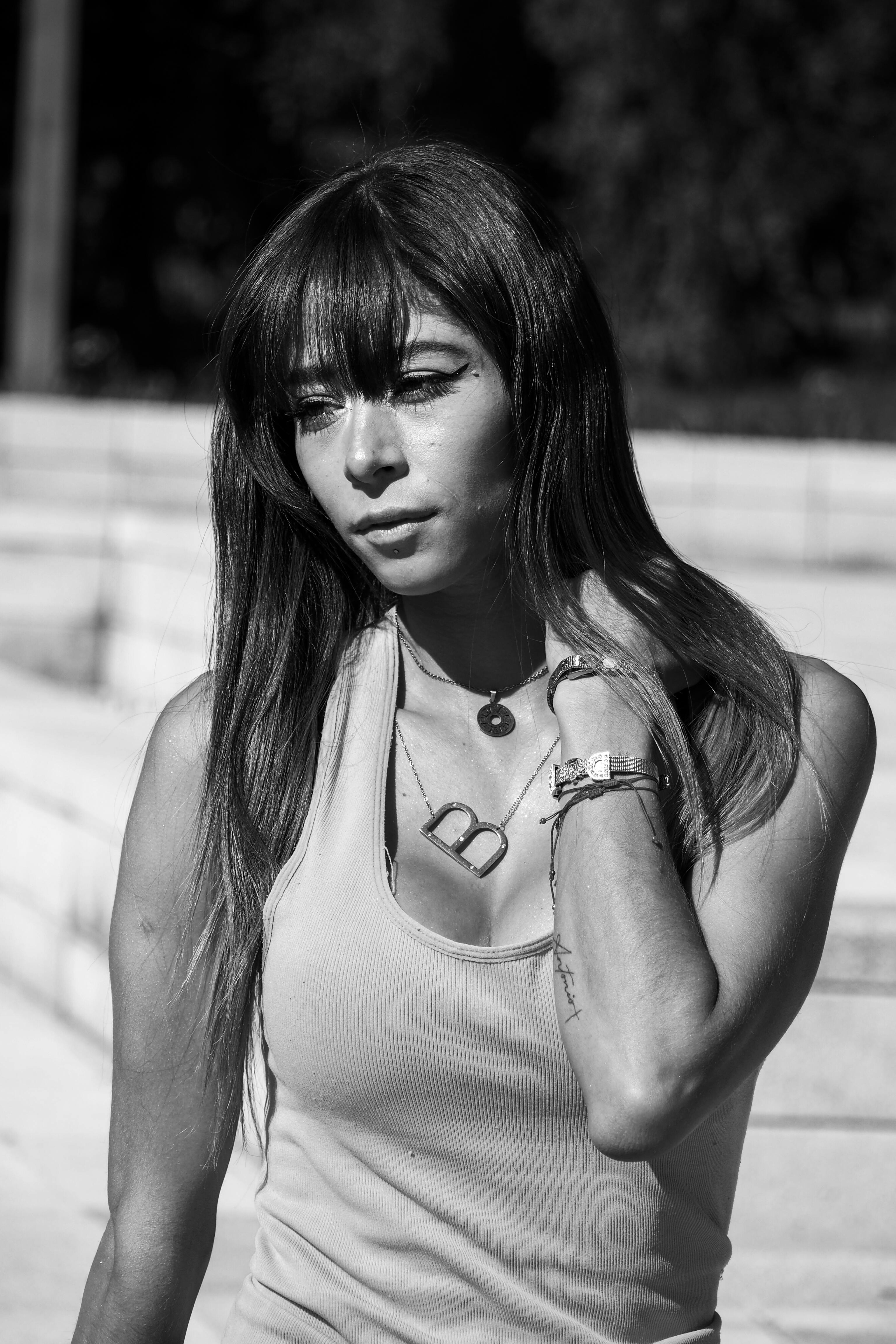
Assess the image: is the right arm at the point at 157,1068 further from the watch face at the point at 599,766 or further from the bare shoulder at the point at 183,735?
the watch face at the point at 599,766

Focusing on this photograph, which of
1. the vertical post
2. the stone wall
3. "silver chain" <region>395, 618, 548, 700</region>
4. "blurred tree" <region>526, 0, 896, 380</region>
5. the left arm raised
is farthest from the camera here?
"blurred tree" <region>526, 0, 896, 380</region>

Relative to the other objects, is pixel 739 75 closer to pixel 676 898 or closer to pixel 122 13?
pixel 122 13

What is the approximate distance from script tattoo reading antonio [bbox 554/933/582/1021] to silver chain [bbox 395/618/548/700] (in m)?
0.34

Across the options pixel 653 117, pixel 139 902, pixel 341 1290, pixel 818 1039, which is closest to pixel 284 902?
pixel 139 902

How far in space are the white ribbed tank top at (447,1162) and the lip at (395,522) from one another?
0.28m

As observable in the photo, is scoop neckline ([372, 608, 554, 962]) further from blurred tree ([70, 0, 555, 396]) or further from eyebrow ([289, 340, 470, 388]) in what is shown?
blurred tree ([70, 0, 555, 396])

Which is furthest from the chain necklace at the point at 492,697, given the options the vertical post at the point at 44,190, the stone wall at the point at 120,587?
the vertical post at the point at 44,190

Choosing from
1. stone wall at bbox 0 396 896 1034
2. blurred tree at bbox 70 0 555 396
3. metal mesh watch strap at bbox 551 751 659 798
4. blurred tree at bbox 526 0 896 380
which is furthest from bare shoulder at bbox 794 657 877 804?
blurred tree at bbox 70 0 555 396

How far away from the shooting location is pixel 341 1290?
1585mm

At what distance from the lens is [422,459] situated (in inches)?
65.6

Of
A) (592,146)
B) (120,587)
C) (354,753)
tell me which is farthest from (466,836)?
(592,146)

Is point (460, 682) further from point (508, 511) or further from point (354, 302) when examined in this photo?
point (354, 302)

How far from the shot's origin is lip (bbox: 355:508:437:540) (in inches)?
65.9

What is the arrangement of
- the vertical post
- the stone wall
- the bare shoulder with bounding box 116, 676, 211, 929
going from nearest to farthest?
the bare shoulder with bounding box 116, 676, 211, 929 < the stone wall < the vertical post
